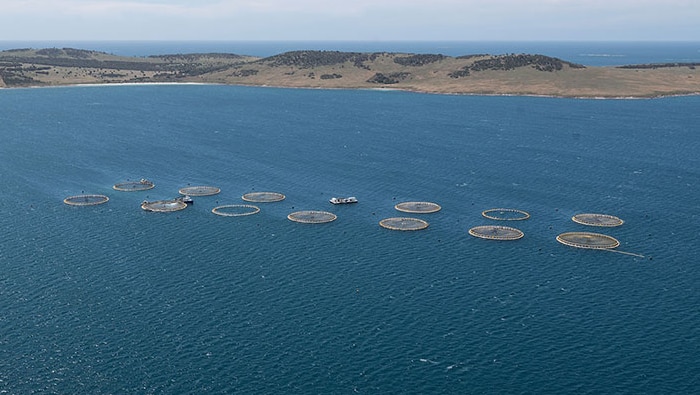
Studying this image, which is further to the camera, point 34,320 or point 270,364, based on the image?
point 34,320

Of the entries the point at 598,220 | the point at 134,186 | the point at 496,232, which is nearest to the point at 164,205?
the point at 134,186

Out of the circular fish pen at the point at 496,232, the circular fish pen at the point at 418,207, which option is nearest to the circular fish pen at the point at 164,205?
the circular fish pen at the point at 418,207

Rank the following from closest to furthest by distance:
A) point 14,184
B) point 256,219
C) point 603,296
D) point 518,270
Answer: point 603,296
point 518,270
point 256,219
point 14,184

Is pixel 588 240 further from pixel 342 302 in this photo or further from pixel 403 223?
pixel 342 302

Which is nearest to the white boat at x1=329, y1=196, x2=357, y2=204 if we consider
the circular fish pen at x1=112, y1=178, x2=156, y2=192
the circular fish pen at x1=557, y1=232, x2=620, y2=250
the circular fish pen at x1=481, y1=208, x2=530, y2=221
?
the circular fish pen at x1=481, y1=208, x2=530, y2=221

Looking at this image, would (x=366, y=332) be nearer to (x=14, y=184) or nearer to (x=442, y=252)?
(x=442, y=252)

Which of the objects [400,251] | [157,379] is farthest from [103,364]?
[400,251]

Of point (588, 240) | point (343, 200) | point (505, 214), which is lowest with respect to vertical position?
point (588, 240)
